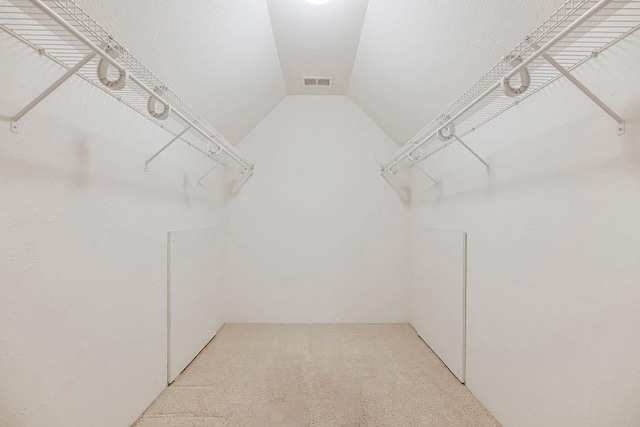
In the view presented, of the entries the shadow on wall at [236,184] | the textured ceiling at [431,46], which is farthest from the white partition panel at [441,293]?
the shadow on wall at [236,184]

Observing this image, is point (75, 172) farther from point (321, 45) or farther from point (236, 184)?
point (236, 184)

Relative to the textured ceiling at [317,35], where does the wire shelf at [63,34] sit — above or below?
below

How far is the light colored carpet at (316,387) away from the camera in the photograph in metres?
1.64

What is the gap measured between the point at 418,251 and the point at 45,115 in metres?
2.73

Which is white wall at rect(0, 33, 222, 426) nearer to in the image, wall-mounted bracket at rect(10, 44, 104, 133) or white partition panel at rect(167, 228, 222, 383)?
wall-mounted bracket at rect(10, 44, 104, 133)

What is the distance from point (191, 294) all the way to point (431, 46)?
2.25m

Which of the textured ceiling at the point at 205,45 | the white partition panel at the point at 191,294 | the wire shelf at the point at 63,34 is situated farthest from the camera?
the white partition panel at the point at 191,294

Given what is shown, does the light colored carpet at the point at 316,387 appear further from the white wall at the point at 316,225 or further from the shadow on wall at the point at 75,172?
the shadow on wall at the point at 75,172

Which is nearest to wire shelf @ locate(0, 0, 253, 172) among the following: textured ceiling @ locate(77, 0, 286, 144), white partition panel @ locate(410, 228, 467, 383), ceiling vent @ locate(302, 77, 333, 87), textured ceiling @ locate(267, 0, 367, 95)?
textured ceiling @ locate(77, 0, 286, 144)

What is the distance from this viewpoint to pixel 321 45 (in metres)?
2.21

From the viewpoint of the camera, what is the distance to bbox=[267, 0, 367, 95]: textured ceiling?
71.9 inches

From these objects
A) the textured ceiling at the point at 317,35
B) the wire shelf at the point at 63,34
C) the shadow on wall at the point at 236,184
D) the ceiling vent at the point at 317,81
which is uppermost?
the ceiling vent at the point at 317,81

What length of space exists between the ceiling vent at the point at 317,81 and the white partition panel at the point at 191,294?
1596mm

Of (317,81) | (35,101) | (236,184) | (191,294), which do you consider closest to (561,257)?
(35,101)
